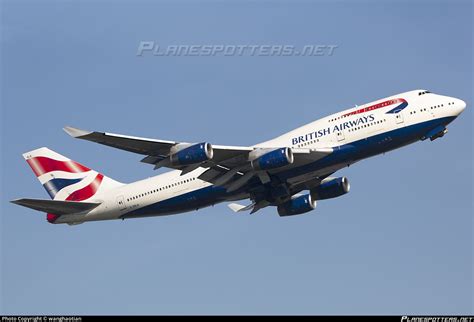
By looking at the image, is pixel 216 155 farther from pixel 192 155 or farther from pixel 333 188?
pixel 333 188

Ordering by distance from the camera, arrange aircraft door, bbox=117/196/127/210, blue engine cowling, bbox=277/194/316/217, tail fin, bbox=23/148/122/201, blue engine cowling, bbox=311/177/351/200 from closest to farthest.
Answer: aircraft door, bbox=117/196/127/210 < blue engine cowling, bbox=311/177/351/200 < blue engine cowling, bbox=277/194/316/217 < tail fin, bbox=23/148/122/201

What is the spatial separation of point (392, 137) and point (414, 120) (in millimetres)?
1543

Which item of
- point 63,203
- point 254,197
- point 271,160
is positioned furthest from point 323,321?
point 63,203

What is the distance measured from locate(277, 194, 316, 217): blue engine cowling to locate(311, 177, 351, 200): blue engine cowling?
0.91 m

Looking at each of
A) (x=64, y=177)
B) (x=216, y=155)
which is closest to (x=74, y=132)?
(x=216, y=155)

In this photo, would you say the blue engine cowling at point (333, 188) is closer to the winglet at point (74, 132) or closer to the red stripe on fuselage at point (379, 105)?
the red stripe on fuselage at point (379, 105)

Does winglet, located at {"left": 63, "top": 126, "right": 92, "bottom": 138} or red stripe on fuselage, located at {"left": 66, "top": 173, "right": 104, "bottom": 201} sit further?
red stripe on fuselage, located at {"left": 66, "top": 173, "right": 104, "bottom": 201}

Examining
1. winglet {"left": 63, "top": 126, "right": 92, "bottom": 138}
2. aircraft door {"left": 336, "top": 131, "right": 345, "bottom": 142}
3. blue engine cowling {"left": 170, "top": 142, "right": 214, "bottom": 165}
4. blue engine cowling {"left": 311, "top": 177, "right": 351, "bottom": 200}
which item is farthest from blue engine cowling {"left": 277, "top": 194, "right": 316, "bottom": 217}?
winglet {"left": 63, "top": 126, "right": 92, "bottom": 138}

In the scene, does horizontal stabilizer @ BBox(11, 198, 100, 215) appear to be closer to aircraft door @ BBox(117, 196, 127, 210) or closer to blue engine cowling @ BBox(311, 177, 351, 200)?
→ aircraft door @ BBox(117, 196, 127, 210)

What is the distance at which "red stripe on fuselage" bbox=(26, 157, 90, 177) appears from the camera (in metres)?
57.0

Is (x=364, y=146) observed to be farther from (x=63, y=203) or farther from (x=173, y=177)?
(x=63, y=203)

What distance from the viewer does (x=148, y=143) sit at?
149 feet

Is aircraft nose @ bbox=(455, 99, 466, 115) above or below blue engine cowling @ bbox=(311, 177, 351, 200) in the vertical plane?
above

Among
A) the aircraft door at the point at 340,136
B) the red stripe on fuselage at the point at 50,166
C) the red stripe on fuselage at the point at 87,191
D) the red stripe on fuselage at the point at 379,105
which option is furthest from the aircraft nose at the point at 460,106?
the red stripe on fuselage at the point at 50,166
